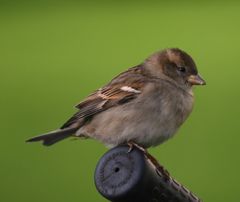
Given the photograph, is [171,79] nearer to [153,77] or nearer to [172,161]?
[153,77]

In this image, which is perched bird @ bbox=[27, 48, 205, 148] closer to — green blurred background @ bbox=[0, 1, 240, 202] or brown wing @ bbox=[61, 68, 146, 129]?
brown wing @ bbox=[61, 68, 146, 129]

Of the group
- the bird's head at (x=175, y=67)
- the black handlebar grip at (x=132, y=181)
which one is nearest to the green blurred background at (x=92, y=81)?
the bird's head at (x=175, y=67)

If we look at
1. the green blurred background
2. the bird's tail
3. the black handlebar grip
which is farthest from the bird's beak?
the black handlebar grip

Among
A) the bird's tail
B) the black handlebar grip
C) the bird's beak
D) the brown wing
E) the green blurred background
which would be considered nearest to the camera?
the black handlebar grip

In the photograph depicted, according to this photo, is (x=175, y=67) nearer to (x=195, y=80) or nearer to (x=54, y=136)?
(x=195, y=80)

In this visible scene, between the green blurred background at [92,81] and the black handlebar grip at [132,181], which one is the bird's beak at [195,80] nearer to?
the green blurred background at [92,81]

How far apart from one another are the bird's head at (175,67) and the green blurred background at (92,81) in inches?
22.6

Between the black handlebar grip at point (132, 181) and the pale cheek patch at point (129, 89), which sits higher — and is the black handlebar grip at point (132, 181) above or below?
above

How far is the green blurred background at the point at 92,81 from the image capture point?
2.91 meters

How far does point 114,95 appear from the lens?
221 centimetres

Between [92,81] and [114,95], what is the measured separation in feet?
4.22

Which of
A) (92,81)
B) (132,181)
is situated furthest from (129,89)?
(92,81)

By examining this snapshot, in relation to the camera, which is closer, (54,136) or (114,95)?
(54,136)

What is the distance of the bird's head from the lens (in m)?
2.29
